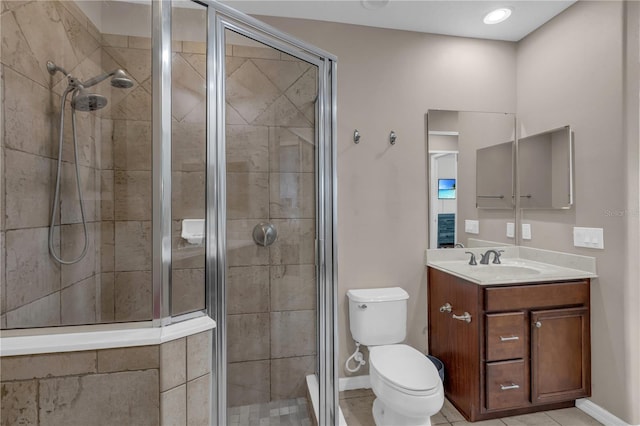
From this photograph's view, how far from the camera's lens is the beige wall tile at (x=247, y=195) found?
1.35 metres

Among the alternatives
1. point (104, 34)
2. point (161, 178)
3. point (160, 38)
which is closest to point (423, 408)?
point (161, 178)

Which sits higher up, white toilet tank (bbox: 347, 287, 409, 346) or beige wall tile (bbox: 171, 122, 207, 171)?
beige wall tile (bbox: 171, 122, 207, 171)

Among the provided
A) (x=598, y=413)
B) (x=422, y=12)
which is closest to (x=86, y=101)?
(x=422, y=12)

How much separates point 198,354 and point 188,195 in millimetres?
599

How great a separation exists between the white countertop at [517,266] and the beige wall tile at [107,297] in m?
1.86

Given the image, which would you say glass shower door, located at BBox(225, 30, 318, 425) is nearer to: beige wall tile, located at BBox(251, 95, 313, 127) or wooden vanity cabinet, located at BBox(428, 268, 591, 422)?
beige wall tile, located at BBox(251, 95, 313, 127)

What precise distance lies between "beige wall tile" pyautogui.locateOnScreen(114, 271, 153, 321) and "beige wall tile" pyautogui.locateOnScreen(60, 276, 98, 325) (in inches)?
3.9

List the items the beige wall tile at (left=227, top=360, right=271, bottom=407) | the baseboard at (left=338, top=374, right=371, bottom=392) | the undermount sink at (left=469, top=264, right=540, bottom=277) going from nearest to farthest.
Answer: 1. the beige wall tile at (left=227, top=360, right=271, bottom=407)
2. the undermount sink at (left=469, top=264, right=540, bottom=277)
3. the baseboard at (left=338, top=374, right=371, bottom=392)

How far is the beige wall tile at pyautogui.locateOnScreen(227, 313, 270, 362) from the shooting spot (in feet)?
4.45

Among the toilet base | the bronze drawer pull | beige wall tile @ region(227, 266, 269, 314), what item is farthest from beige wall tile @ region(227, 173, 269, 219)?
the bronze drawer pull

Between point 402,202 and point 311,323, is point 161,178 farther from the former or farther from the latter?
point 402,202

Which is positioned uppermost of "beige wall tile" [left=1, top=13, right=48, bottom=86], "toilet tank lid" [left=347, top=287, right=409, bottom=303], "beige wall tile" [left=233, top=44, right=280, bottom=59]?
"beige wall tile" [left=233, top=44, right=280, bottom=59]

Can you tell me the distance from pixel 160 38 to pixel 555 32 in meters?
2.55

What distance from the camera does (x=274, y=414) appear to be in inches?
60.6
